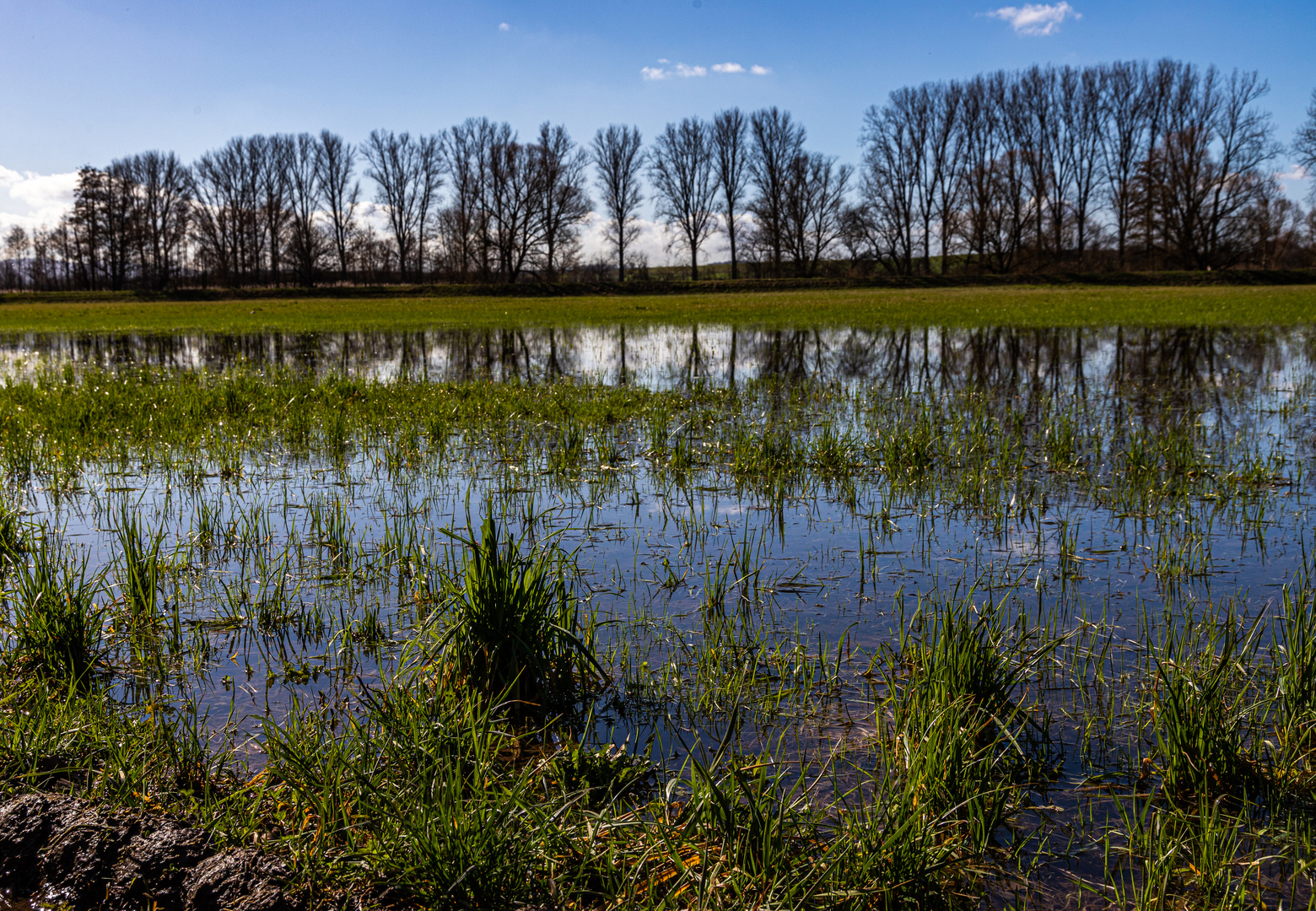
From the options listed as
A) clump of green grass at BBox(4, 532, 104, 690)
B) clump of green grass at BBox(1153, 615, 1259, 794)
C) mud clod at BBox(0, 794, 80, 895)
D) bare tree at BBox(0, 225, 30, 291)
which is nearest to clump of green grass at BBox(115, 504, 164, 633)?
clump of green grass at BBox(4, 532, 104, 690)

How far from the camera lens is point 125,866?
2.18 m

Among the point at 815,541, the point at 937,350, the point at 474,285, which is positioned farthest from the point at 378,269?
the point at 815,541

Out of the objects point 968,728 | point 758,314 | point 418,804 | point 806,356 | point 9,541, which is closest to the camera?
point 418,804

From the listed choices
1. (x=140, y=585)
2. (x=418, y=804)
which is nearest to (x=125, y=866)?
(x=418, y=804)

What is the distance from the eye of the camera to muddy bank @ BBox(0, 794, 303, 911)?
2.12 meters

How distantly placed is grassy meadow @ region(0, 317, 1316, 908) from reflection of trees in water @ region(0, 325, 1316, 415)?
15.0 feet

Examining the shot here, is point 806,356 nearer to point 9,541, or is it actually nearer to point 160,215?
point 9,541

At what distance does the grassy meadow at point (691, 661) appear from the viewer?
2225 millimetres

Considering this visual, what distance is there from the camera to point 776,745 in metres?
2.90

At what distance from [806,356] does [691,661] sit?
13.7 metres

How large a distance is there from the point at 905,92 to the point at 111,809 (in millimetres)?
74179

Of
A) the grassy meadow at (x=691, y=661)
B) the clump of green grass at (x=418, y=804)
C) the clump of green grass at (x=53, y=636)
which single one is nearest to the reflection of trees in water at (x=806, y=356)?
the grassy meadow at (x=691, y=661)

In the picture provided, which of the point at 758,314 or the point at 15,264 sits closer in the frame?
the point at 758,314

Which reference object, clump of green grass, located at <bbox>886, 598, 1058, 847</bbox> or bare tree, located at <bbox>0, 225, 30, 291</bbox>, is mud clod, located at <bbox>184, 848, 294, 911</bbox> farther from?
bare tree, located at <bbox>0, 225, 30, 291</bbox>
